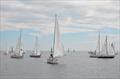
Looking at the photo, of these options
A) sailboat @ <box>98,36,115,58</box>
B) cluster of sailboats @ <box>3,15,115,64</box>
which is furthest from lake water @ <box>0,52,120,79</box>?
sailboat @ <box>98,36,115,58</box>

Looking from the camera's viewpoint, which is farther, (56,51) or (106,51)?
(106,51)

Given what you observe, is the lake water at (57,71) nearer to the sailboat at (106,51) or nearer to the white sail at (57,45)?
the white sail at (57,45)

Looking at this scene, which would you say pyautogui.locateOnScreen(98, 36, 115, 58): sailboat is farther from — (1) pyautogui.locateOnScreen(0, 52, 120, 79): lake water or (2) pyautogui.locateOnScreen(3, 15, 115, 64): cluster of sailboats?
(1) pyautogui.locateOnScreen(0, 52, 120, 79): lake water

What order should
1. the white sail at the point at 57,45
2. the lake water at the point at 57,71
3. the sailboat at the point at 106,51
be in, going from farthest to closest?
1. the sailboat at the point at 106,51
2. the white sail at the point at 57,45
3. the lake water at the point at 57,71

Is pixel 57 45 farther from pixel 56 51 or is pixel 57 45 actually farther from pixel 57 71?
pixel 57 71

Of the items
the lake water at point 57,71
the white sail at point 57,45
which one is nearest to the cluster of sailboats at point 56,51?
the white sail at point 57,45

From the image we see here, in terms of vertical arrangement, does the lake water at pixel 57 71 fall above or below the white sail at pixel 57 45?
below

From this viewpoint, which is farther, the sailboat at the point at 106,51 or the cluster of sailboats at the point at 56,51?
the sailboat at the point at 106,51

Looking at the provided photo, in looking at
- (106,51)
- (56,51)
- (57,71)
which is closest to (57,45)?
(56,51)

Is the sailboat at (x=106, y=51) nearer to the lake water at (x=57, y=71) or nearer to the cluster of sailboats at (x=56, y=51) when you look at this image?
the cluster of sailboats at (x=56, y=51)

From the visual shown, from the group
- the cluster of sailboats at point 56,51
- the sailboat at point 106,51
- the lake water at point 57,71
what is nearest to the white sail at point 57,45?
the cluster of sailboats at point 56,51

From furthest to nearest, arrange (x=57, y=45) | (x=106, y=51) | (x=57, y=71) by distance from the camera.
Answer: (x=106, y=51) < (x=57, y=45) < (x=57, y=71)

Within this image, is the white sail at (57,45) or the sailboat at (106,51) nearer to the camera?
the white sail at (57,45)

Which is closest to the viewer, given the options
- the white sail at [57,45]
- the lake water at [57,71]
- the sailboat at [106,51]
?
the lake water at [57,71]
